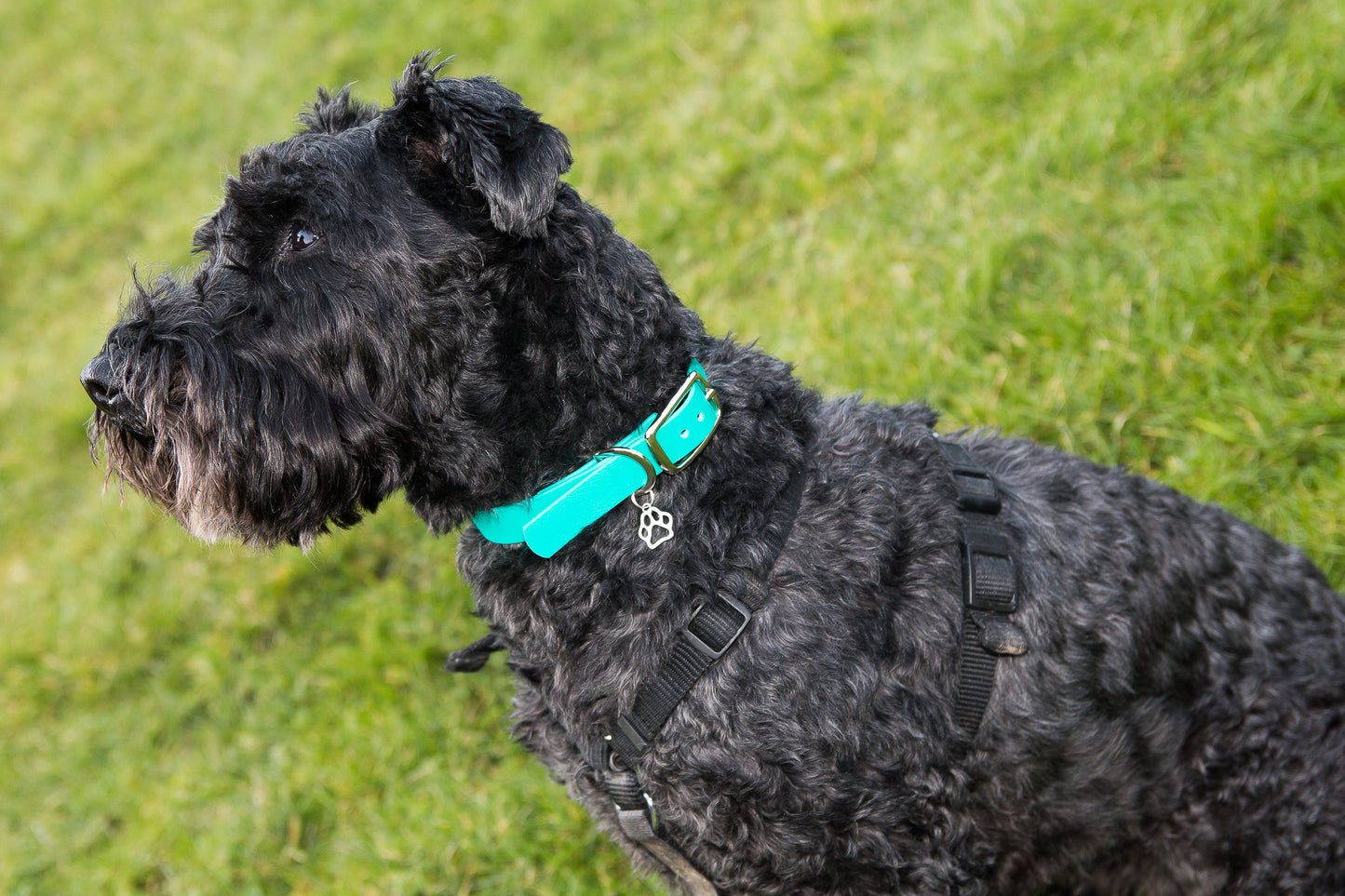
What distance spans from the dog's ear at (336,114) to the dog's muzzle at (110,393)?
3.13ft

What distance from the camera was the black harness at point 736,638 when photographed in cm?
264

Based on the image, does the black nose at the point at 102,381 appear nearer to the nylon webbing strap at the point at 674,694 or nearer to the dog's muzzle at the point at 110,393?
the dog's muzzle at the point at 110,393

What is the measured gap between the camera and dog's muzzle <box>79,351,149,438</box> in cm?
274

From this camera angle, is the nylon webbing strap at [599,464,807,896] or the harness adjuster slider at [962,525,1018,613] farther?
the harness adjuster slider at [962,525,1018,613]

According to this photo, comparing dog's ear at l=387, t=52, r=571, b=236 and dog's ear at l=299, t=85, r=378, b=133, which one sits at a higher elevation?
dog's ear at l=299, t=85, r=378, b=133

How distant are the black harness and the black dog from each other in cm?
1

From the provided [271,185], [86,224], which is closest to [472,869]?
[271,185]

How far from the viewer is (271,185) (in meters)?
2.69

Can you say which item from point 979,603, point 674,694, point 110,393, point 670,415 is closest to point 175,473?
point 110,393

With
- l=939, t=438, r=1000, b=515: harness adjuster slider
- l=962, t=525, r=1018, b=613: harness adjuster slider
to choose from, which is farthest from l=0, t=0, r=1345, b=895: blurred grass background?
l=962, t=525, r=1018, b=613: harness adjuster slider

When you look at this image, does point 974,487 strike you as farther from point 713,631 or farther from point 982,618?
point 713,631

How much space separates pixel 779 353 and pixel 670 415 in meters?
2.90

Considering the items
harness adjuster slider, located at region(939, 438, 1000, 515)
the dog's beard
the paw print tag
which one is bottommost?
harness adjuster slider, located at region(939, 438, 1000, 515)

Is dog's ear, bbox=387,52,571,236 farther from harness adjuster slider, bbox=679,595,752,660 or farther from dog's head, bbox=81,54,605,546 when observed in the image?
harness adjuster slider, bbox=679,595,752,660
